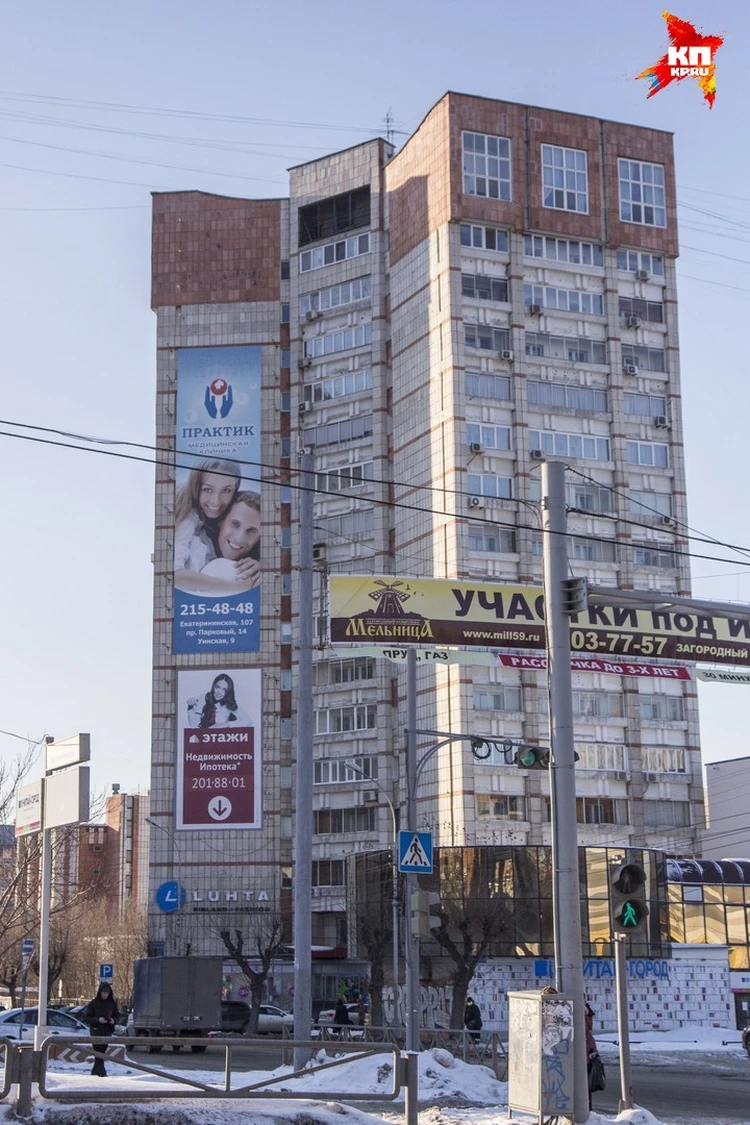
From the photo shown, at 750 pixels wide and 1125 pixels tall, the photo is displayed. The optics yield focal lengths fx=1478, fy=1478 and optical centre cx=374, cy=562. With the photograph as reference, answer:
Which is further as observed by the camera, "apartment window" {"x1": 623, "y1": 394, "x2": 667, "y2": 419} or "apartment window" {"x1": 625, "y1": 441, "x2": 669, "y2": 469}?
"apartment window" {"x1": 623, "y1": 394, "x2": 667, "y2": 419}

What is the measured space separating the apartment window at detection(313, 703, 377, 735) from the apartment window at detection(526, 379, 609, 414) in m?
17.7

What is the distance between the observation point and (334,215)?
8406 cm

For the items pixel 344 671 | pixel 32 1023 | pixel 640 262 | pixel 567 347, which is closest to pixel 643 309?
pixel 640 262

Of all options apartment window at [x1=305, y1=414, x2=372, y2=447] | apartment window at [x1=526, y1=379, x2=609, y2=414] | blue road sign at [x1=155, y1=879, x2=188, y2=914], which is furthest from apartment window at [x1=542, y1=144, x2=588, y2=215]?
blue road sign at [x1=155, y1=879, x2=188, y2=914]

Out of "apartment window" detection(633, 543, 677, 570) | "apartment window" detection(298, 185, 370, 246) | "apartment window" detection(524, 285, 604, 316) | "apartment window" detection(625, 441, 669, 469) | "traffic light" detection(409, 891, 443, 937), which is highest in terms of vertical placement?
"apartment window" detection(298, 185, 370, 246)

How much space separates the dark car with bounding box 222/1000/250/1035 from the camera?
179 ft

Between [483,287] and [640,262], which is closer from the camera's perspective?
[483,287]

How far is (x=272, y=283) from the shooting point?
8438 cm

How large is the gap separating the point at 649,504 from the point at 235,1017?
33.5 metres

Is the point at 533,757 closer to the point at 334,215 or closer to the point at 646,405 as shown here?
the point at 646,405

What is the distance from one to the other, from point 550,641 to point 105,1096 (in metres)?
7.49

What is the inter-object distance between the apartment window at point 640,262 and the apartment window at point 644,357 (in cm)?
425

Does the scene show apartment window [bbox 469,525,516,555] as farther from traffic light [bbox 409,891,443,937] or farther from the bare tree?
traffic light [bbox 409,891,443,937]

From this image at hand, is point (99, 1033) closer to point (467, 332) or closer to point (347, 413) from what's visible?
point (467, 332)
